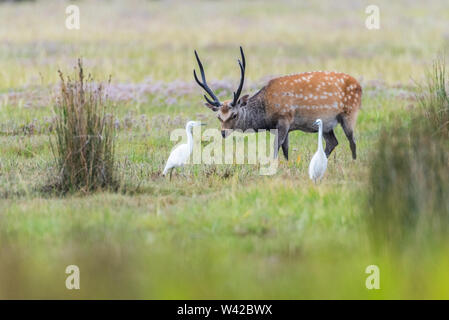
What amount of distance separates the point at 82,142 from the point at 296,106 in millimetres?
3102

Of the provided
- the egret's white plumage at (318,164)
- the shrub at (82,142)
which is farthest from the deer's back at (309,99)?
the shrub at (82,142)

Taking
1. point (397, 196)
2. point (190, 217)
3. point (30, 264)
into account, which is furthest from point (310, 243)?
point (30, 264)

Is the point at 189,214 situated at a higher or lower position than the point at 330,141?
lower

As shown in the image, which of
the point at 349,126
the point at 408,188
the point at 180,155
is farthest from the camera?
the point at 349,126

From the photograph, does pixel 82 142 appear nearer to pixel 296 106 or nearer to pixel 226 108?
pixel 226 108

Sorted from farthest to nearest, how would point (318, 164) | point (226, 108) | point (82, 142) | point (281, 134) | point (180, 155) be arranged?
1. point (281, 134)
2. point (226, 108)
3. point (180, 155)
4. point (318, 164)
5. point (82, 142)

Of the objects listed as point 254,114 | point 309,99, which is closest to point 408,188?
point 309,99

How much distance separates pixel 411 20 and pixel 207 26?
7138 mm

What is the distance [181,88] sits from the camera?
619 inches

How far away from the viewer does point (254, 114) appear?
33.6 feet

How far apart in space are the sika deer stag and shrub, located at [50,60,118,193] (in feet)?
7.02

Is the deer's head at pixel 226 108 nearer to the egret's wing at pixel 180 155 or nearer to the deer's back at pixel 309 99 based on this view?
the deer's back at pixel 309 99

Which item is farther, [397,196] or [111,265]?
[397,196]
